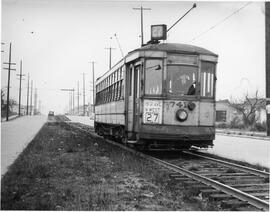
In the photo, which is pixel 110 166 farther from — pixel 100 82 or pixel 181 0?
pixel 100 82

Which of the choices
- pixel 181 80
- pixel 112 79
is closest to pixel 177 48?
pixel 181 80

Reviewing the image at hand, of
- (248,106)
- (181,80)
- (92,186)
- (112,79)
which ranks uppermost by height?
(248,106)

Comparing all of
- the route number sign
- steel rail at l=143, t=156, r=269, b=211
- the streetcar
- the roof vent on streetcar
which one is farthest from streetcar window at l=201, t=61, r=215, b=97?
steel rail at l=143, t=156, r=269, b=211

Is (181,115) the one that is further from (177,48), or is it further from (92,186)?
(92,186)

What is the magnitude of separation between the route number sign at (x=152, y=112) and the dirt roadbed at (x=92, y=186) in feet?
3.88

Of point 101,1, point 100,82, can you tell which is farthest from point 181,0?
point 100,82

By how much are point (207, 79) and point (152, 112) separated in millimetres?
1967

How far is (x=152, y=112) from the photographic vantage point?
40.2 feet

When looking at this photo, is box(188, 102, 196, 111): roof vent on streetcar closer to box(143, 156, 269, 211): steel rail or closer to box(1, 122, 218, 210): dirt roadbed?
box(1, 122, 218, 210): dirt roadbed

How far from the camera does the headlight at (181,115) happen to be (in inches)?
483

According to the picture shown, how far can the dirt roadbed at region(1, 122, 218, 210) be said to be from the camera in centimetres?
649

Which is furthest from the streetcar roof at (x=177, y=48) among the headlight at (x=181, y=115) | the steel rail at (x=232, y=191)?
the steel rail at (x=232, y=191)

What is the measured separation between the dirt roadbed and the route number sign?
1.18 meters

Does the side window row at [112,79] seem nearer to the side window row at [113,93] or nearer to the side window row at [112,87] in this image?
the side window row at [112,87]
